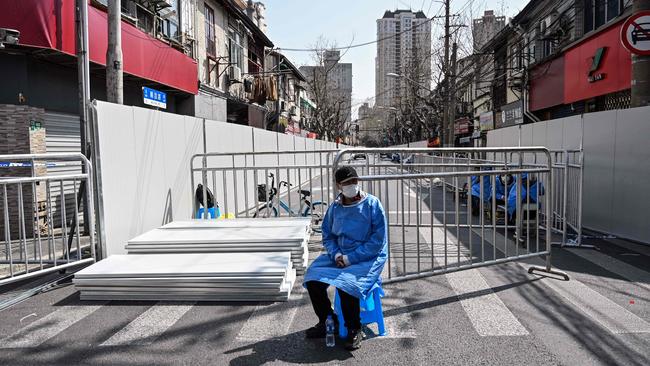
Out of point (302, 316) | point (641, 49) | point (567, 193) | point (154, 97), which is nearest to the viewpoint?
point (302, 316)

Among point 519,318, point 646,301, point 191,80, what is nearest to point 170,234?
point 519,318

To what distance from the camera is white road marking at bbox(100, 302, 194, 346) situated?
13.0 ft

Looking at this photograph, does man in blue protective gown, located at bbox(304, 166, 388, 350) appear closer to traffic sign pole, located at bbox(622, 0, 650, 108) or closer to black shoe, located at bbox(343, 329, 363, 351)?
black shoe, located at bbox(343, 329, 363, 351)

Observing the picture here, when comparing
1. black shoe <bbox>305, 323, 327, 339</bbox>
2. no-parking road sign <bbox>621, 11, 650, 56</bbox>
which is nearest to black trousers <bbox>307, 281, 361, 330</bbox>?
black shoe <bbox>305, 323, 327, 339</bbox>

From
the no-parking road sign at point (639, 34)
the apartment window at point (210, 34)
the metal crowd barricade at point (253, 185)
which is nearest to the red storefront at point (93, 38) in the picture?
the metal crowd barricade at point (253, 185)

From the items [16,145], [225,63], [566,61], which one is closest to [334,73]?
[225,63]

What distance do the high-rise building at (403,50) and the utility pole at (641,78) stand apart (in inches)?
595

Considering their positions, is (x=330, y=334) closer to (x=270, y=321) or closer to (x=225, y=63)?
(x=270, y=321)

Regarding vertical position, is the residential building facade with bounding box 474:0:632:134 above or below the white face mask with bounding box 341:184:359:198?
above

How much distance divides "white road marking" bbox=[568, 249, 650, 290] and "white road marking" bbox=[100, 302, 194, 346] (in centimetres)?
510

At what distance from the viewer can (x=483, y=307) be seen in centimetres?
467

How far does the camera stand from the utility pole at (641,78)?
9266 millimetres

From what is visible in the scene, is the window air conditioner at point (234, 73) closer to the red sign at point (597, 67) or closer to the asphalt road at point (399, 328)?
the red sign at point (597, 67)

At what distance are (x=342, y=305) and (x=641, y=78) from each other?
8878mm
